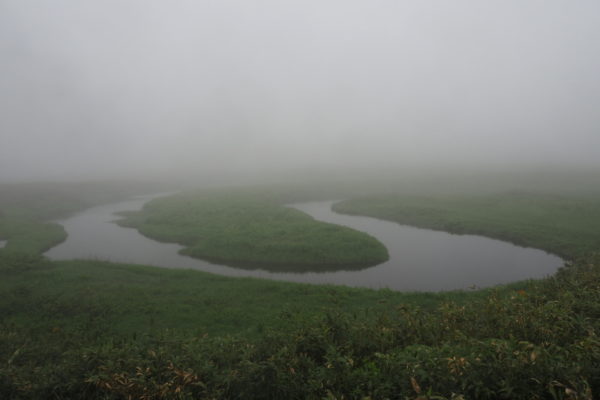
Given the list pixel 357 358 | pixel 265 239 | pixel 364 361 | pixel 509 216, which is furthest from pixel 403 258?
pixel 364 361

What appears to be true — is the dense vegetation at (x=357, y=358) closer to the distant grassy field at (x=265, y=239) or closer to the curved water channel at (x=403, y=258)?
the curved water channel at (x=403, y=258)

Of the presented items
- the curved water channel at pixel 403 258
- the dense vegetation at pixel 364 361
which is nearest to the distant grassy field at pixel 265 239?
the curved water channel at pixel 403 258

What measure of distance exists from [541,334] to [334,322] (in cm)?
448

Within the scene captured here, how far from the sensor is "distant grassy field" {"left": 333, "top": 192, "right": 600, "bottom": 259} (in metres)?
33.8

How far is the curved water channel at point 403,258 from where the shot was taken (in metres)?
26.9

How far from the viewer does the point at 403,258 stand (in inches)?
1284

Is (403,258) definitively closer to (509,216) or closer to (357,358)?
(509,216)

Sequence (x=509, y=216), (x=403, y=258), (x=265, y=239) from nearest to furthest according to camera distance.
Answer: (x=403, y=258)
(x=265, y=239)
(x=509, y=216)

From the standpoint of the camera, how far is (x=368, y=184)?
90.2 metres

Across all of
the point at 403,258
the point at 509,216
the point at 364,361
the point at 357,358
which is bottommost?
the point at 403,258

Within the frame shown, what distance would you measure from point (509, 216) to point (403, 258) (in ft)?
71.4

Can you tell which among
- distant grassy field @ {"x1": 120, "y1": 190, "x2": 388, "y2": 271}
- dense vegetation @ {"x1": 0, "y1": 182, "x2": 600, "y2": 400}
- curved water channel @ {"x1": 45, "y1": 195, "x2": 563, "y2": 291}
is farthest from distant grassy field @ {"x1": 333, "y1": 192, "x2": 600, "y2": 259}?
dense vegetation @ {"x1": 0, "y1": 182, "x2": 600, "y2": 400}

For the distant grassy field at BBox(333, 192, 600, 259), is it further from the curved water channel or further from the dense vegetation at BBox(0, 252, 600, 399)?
the dense vegetation at BBox(0, 252, 600, 399)

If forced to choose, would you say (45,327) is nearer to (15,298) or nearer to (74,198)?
(15,298)
